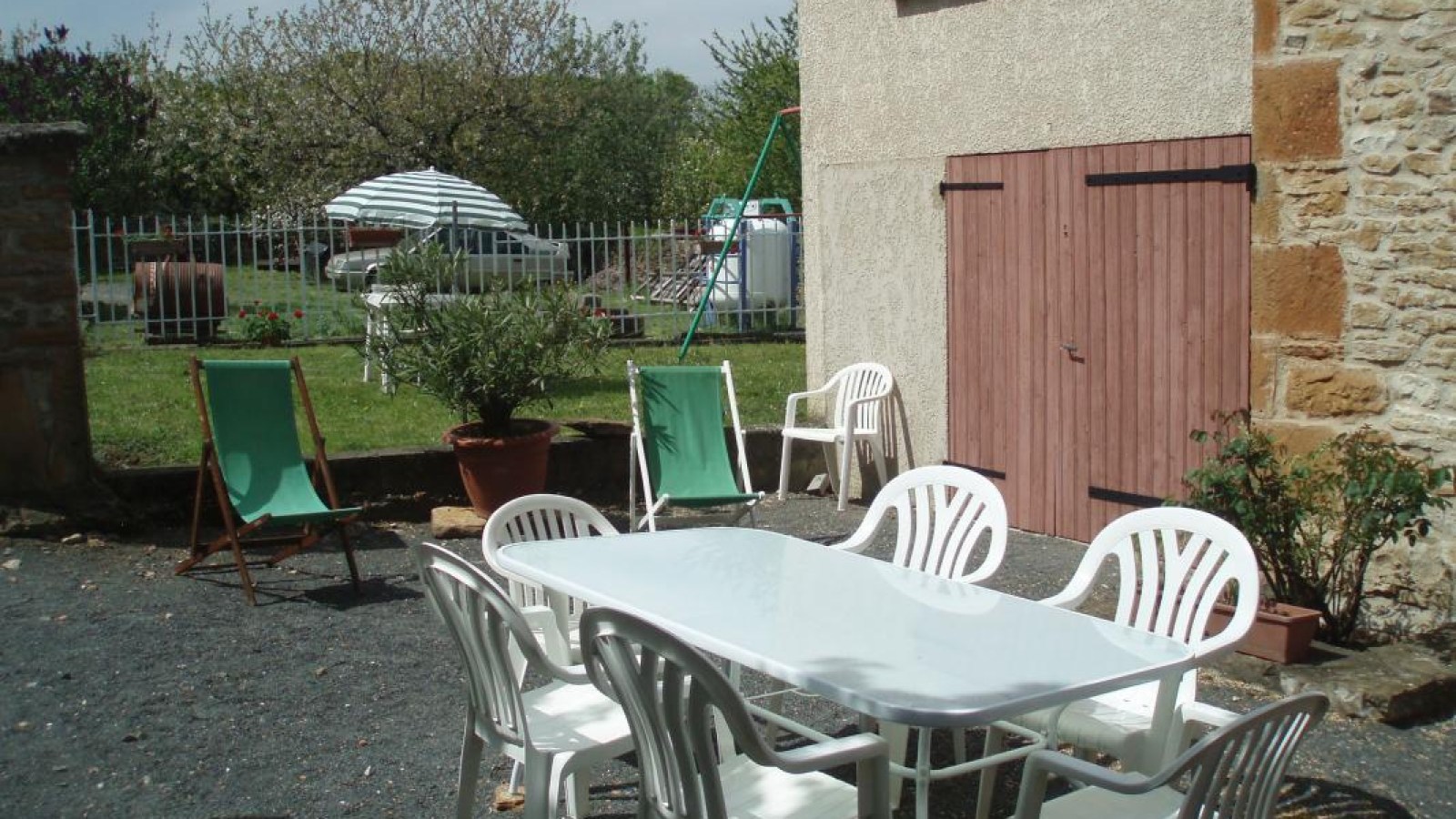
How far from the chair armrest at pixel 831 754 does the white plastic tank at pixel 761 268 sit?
1167cm

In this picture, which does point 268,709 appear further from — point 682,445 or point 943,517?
point 682,445

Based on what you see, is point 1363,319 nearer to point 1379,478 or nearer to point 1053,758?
point 1379,478

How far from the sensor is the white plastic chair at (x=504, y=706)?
3.24 meters

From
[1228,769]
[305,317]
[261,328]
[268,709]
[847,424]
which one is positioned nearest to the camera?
[1228,769]

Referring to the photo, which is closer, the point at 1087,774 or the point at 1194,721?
the point at 1087,774

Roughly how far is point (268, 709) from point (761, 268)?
1019cm

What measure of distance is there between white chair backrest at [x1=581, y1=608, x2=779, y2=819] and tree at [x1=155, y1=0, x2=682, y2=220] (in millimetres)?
18032

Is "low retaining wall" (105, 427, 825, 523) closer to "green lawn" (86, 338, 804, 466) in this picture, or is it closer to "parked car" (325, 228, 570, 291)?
"green lawn" (86, 338, 804, 466)

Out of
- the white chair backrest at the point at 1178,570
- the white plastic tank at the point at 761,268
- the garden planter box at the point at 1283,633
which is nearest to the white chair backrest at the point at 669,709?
the white chair backrest at the point at 1178,570

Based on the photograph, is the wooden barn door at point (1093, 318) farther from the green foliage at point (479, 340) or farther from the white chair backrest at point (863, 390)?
the green foliage at point (479, 340)

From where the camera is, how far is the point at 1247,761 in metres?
2.52

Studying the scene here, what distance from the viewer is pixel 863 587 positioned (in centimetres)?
373

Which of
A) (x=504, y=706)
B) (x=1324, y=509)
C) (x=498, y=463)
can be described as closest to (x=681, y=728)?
(x=504, y=706)

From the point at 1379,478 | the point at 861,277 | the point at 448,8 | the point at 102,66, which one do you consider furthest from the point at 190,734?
the point at 102,66
